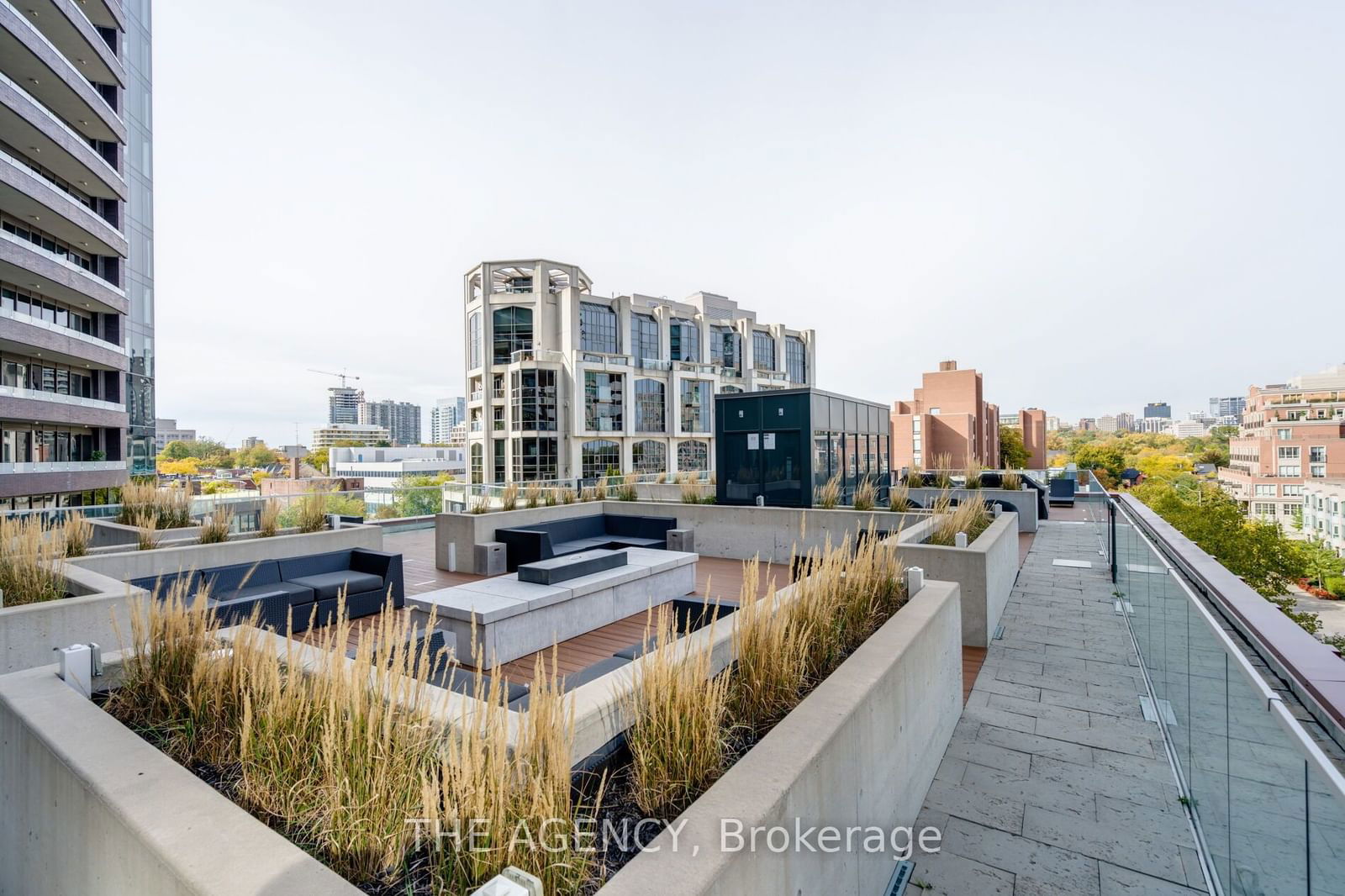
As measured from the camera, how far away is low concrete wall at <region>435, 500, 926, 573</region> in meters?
8.05

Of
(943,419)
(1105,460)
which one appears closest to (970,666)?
(943,419)

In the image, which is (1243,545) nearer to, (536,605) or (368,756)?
(536,605)

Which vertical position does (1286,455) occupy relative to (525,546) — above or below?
above

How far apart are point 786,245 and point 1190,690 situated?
1985 cm

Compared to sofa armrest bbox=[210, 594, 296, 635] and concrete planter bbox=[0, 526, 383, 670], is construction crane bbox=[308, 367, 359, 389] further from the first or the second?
sofa armrest bbox=[210, 594, 296, 635]

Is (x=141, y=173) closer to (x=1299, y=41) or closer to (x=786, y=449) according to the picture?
(x=786, y=449)

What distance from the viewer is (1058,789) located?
3.01 meters

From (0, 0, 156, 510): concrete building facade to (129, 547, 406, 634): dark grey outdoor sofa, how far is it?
54.2 feet

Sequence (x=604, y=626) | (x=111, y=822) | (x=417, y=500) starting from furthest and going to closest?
(x=417, y=500), (x=604, y=626), (x=111, y=822)

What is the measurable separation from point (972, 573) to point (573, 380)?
3289 cm

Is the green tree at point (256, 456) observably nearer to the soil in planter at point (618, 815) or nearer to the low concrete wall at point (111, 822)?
the low concrete wall at point (111, 822)

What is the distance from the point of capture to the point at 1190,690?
288 centimetres

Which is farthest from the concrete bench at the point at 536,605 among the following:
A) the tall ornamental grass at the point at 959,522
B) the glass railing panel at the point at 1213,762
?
the glass railing panel at the point at 1213,762

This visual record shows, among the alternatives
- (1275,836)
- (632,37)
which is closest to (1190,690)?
(1275,836)
